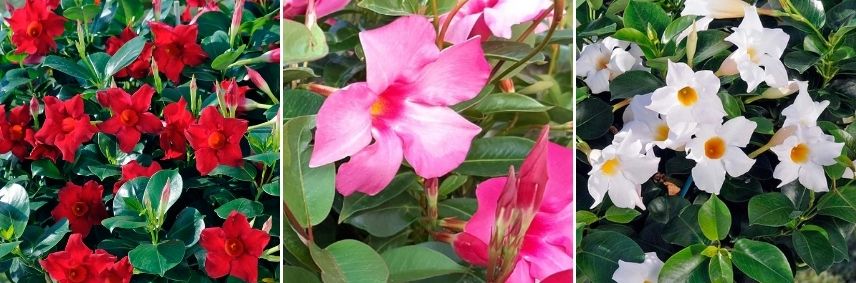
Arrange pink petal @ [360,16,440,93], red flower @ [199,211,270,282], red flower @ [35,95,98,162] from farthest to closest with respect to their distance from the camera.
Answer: red flower @ [35,95,98,162]
red flower @ [199,211,270,282]
pink petal @ [360,16,440,93]

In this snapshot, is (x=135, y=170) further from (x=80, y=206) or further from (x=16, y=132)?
(x=16, y=132)

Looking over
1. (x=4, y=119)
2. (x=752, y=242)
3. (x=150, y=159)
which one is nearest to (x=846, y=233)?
(x=752, y=242)

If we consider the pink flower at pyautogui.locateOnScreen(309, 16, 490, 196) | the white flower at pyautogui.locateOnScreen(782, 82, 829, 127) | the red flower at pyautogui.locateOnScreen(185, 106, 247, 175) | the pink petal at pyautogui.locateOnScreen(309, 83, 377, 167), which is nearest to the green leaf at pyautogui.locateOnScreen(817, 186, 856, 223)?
the white flower at pyautogui.locateOnScreen(782, 82, 829, 127)

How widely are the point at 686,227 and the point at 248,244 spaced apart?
20.8 inches

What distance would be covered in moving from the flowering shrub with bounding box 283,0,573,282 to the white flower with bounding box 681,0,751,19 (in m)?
0.23

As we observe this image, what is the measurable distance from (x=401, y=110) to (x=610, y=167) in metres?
0.28

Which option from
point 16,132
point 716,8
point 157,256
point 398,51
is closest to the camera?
point 398,51

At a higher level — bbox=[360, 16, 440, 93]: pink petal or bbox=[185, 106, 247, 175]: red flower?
bbox=[360, 16, 440, 93]: pink petal

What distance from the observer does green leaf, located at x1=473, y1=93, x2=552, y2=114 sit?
2.88 ft

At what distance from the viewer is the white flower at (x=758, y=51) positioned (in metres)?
1.00

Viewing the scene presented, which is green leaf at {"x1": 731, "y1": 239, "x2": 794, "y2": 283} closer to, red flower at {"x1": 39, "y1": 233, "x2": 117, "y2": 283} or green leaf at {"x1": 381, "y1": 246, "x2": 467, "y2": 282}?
green leaf at {"x1": 381, "y1": 246, "x2": 467, "y2": 282}

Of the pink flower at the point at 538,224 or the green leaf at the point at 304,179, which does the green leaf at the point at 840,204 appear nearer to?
the pink flower at the point at 538,224

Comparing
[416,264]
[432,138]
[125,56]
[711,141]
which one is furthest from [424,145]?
[125,56]

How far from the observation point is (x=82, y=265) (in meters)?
0.99
